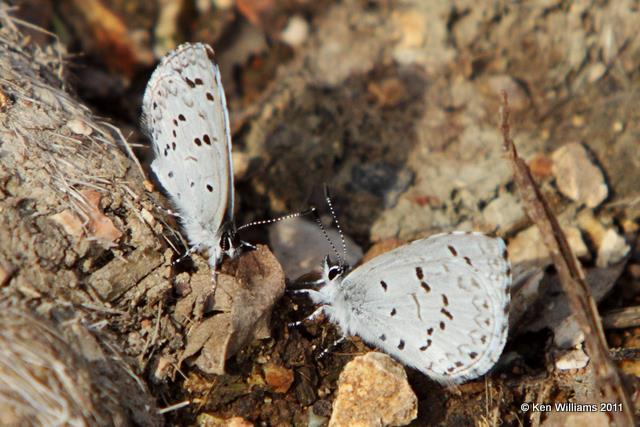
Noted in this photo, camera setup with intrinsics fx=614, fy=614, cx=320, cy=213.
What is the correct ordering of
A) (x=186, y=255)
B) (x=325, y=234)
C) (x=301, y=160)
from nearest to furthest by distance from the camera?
(x=186, y=255), (x=325, y=234), (x=301, y=160)

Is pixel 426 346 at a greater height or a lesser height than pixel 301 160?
lesser

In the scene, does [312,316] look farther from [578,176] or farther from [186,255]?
[578,176]

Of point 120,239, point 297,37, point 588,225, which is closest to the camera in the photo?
point 120,239

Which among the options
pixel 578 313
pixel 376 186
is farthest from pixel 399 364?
pixel 376 186

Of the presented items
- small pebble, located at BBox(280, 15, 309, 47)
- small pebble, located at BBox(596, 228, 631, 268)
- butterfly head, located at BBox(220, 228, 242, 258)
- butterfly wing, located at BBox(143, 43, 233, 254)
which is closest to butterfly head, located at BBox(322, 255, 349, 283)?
butterfly head, located at BBox(220, 228, 242, 258)

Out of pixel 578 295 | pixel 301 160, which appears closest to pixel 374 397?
pixel 578 295

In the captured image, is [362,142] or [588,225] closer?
[588,225]

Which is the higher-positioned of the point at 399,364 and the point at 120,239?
the point at 120,239

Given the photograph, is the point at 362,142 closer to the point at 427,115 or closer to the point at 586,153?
the point at 427,115

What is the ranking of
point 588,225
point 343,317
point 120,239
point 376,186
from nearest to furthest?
1. point 120,239
2. point 343,317
3. point 588,225
4. point 376,186
